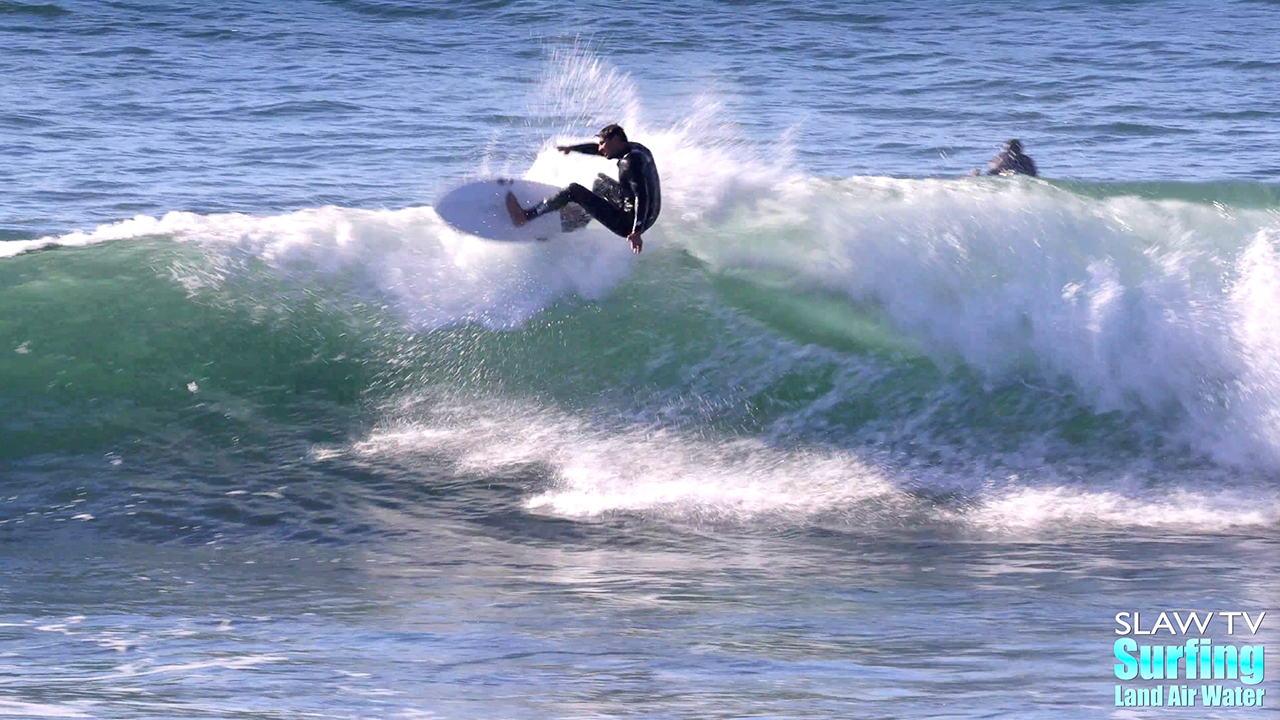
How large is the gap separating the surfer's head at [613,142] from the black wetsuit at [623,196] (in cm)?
5

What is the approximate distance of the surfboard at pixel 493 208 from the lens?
9.70 m

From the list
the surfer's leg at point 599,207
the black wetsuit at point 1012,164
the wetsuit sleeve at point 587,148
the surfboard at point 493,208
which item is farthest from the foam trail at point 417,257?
the black wetsuit at point 1012,164

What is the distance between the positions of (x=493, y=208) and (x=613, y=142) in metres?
1.13

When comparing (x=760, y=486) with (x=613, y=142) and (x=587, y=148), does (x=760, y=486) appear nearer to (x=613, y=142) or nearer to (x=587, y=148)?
(x=613, y=142)

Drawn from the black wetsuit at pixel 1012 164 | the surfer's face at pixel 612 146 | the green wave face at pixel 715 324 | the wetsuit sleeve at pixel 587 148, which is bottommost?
the green wave face at pixel 715 324

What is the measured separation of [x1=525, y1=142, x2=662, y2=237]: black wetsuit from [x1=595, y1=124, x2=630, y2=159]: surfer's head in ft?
0.16

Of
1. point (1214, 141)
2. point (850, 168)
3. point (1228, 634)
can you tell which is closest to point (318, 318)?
point (1228, 634)

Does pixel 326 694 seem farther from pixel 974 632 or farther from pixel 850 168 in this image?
pixel 850 168

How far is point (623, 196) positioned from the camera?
9.24m

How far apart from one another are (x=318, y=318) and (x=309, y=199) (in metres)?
5.16

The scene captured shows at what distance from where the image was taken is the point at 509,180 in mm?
9680

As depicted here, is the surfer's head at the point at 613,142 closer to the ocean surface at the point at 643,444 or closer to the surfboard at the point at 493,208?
the surfboard at the point at 493,208

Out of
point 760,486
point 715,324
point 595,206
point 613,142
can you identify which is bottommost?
point 760,486

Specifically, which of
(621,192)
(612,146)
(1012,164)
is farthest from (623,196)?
(1012,164)
